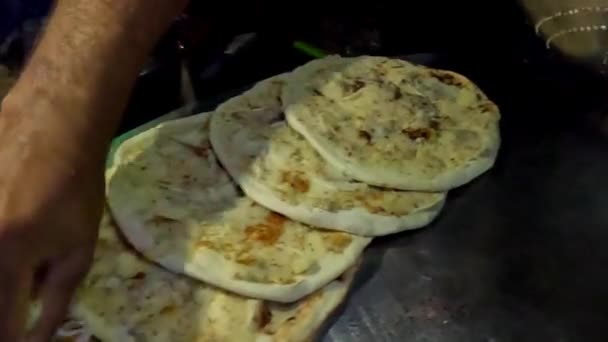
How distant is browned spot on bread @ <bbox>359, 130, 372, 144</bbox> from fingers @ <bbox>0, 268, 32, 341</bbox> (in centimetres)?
54

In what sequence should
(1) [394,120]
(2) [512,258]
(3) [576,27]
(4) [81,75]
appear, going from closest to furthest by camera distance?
(4) [81,75] → (2) [512,258] → (1) [394,120] → (3) [576,27]

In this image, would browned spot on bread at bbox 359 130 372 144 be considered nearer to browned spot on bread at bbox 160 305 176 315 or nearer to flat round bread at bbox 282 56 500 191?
flat round bread at bbox 282 56 500 191

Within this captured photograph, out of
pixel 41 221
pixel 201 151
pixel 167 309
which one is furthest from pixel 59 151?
pixel 201 151

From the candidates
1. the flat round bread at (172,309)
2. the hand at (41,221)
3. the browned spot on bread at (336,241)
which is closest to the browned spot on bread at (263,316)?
the flat round bread at (172,309)

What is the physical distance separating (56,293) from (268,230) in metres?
0.31

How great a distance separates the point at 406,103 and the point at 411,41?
0.33 m

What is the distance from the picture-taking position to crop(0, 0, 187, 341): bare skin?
0.85 meters

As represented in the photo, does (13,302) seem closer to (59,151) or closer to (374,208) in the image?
(59,151)

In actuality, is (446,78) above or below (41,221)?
below

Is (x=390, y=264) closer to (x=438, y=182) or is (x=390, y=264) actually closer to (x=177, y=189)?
(x=438, y=182)

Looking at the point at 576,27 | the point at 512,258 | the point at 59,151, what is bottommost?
the point at 512,258

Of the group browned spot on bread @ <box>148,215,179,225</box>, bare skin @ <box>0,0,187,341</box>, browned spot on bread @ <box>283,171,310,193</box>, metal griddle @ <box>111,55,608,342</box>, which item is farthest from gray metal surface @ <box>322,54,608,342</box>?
bare skin @ <box>0,0,187,341</box>

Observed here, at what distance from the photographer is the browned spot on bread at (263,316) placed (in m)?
1.05

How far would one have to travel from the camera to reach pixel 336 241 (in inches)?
44.8
